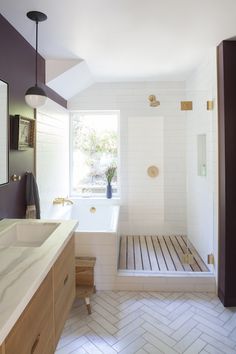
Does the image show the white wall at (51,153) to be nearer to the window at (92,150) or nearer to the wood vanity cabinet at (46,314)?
the window at (92,150)

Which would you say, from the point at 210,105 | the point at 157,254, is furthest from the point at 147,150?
the point at 157,254

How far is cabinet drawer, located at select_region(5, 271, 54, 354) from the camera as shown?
0.88 meters

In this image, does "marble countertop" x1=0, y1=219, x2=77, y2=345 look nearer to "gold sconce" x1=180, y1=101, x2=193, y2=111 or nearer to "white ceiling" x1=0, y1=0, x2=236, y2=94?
"white ceiling" x1=0, y1=0, x2=236, y2=94

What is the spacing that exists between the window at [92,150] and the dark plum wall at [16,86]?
1677 millimetres

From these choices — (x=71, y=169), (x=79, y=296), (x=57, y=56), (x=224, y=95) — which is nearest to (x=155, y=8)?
(x=224, y=95)

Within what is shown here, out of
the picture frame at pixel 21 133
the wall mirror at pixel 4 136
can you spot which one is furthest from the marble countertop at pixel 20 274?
the picture frame at pixel 21 133

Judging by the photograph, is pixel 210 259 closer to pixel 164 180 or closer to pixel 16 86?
pixel 164 180

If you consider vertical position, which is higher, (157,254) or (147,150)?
(147,150)

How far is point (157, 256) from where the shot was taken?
11.1 ft

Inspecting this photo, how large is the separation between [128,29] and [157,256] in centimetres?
254

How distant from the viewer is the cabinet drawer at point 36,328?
879mm

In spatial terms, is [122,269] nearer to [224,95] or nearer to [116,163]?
[116,163]

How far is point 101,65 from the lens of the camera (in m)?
3.32

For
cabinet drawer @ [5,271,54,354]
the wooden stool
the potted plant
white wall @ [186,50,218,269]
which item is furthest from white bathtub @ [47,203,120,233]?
cabinet drawer @ [5,271,54,354]
